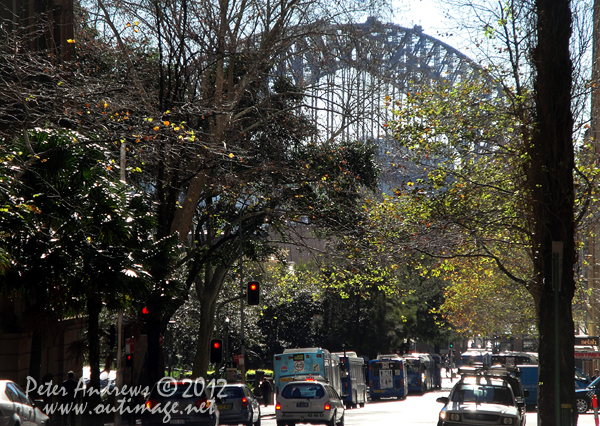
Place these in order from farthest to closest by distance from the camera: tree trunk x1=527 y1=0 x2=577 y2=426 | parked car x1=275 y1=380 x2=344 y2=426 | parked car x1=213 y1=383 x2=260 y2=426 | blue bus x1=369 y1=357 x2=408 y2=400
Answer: blue bus x1=369 y1=357 x2=408 y2=400
parked car x1=213 y1=383 x2=260 y2=426
parked car x1=275 y1=380 x2=344 y2=426
tree trunk x1=527 y1=0 x2=577 y2=426

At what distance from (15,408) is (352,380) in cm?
2773

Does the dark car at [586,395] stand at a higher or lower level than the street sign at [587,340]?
lower

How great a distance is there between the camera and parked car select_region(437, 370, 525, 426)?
16.0m

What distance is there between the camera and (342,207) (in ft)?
77.2

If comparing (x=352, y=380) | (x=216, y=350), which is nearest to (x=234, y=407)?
(x=216, y=350)

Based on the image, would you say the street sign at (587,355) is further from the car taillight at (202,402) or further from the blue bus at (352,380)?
the car taillight at (202,402)

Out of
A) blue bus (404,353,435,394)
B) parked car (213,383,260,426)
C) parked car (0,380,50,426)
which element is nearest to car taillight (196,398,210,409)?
parked car (213,383,260,426)

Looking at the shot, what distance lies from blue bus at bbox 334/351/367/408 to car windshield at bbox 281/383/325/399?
15549 mm

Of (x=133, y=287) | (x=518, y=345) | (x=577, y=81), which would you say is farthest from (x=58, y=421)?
(x=518, y=345)

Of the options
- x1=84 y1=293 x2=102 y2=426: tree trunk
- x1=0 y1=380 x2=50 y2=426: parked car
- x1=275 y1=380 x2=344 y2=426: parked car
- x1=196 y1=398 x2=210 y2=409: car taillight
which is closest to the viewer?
x1=0 y1=380 x2=50 y2=426: parked car

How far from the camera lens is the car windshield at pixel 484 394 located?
1694 centimetres

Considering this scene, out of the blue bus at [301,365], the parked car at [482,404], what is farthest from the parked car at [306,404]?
the blue bus at [301,365]

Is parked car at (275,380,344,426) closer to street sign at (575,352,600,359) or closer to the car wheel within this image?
the car wheel

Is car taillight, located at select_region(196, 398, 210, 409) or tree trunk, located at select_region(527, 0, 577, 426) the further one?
car taillight, located at select_region(196, 398, 210, 409)
